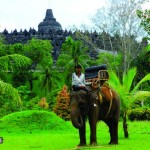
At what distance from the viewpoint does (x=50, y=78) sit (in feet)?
162

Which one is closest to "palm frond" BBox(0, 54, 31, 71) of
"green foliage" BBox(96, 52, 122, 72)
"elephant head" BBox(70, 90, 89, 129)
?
"elephant head" BBox(70, 90, 89, 129)

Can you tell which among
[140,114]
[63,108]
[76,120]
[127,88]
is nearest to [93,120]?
[76,120]

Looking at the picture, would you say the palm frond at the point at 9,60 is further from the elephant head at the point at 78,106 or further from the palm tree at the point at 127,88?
the elephant head at the point at 78,106

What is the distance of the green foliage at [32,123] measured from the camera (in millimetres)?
20766

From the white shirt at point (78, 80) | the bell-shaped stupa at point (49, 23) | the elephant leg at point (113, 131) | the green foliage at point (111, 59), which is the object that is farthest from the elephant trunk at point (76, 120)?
the bell-shaped stupa at point (49, 23)

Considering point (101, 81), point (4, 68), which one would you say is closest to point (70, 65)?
point (4, 68)

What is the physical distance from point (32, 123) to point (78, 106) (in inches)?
384

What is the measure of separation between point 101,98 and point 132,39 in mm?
27662

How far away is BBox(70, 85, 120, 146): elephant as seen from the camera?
1149cm

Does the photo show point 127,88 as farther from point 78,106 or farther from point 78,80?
point 78,106

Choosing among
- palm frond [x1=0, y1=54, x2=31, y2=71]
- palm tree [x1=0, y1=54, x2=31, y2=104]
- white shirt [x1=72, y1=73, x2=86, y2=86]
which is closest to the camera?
white shirt [x1=72, y1=73, x2=86, y2=86]

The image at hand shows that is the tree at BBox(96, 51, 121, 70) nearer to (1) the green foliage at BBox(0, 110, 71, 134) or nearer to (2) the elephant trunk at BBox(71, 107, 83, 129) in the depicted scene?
(1) the green foliage at BBox(0, 110, 71, 134)

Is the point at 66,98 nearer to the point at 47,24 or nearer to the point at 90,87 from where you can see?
the point at 90,87

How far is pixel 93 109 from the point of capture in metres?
12.0
